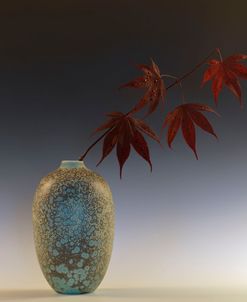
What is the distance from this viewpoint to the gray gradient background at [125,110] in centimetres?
177

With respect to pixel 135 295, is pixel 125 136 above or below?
above

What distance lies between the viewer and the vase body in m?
1.45

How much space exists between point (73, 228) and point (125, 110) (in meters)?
0.47

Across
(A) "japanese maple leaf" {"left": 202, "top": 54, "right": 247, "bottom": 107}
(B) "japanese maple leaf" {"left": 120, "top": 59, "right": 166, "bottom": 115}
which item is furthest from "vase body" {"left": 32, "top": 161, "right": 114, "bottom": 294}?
(A) "japanese maple leaf" {"left": 202, "top": 54, "right": 247, "bottom": 107}

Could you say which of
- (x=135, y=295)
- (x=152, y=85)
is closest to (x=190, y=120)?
(x=152, y=85)

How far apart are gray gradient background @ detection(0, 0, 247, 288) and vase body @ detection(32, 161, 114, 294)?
0.91 ft

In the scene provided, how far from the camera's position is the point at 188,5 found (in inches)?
70.7

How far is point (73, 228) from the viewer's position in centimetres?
145

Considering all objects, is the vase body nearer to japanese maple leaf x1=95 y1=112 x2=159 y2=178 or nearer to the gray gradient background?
japanese maple leaf x1=95 y1=112 x2=159 y2=178

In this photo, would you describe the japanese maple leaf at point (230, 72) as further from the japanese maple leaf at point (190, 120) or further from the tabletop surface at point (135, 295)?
the tabletop surface at point (135, 295)

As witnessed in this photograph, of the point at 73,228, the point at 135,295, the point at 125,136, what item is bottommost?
the point at 135,295

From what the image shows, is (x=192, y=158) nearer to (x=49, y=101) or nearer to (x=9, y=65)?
(x=49, y=101)

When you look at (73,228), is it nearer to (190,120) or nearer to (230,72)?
(190,120)

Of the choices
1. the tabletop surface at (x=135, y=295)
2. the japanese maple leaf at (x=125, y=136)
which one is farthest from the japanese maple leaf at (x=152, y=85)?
the tabletop surface at (x=135, y=295)
